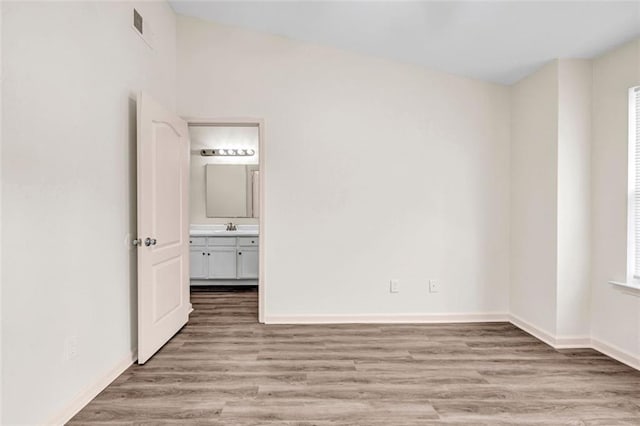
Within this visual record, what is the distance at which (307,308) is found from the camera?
3.70m

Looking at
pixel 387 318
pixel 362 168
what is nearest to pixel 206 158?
pixel 362 168

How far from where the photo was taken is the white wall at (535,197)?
312 centimetres

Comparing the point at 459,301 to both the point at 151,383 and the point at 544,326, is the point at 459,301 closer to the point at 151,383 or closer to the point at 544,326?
the point at 544,326

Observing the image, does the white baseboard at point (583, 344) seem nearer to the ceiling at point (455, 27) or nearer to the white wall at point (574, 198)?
the white wall at point (574, 198)

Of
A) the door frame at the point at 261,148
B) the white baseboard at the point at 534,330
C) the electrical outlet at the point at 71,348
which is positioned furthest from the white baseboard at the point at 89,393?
the white baseboard at the point at 534,330

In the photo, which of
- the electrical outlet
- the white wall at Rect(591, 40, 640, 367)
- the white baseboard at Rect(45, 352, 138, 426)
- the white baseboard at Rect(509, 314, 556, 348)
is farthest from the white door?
the white wall at Rect(591, 40, 640, 367)

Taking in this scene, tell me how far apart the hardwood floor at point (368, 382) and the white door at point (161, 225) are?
0.24m

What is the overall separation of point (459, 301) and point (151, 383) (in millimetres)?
2889

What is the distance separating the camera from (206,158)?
224 inches

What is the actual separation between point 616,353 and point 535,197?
1.37 metres

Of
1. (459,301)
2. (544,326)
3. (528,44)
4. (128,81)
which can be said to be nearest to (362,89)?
(528,44)

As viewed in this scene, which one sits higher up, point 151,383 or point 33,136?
point 33,136

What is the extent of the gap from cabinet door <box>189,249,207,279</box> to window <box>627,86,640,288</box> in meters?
4.64

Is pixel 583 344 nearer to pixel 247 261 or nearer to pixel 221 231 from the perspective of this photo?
pixel 247 261
